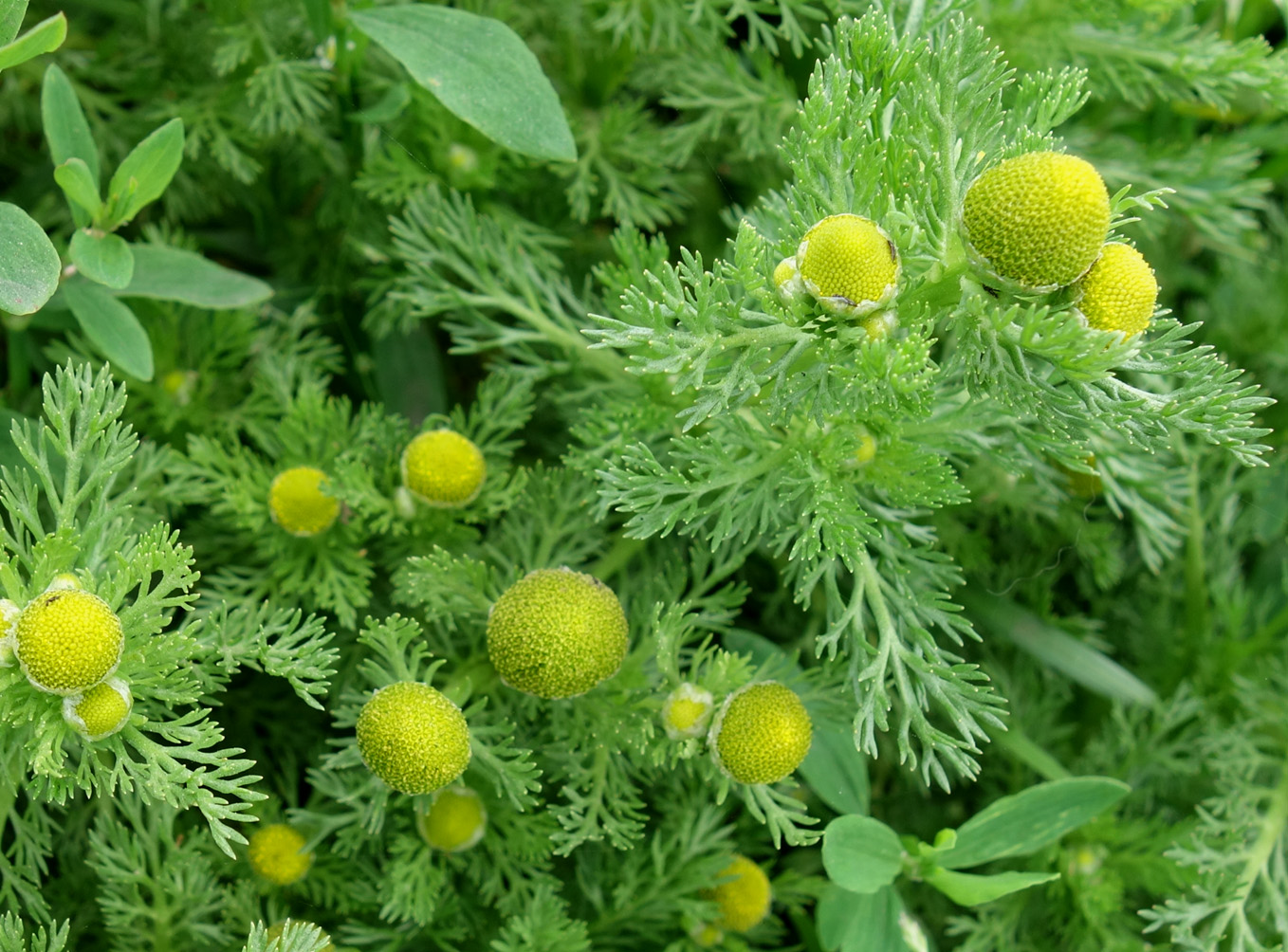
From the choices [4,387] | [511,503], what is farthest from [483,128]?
[4,387]

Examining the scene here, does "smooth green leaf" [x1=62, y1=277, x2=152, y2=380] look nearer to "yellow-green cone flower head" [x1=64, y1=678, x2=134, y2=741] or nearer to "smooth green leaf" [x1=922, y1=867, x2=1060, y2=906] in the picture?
"yellow-green cone flower head" [x1=64, y1=678, x2=134, y2=741]

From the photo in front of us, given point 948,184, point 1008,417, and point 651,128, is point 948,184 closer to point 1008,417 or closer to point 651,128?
point 1008,417

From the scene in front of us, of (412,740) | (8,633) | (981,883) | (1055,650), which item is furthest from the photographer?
(1055,650)

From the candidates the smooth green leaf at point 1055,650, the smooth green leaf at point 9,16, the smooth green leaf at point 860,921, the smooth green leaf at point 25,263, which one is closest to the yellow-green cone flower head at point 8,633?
the smooth green leaf at point 25,263

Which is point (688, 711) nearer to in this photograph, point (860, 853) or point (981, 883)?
point (860, 853)

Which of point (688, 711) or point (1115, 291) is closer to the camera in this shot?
point (1115, 291)

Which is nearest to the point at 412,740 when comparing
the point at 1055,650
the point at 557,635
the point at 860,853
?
the point at 557,635

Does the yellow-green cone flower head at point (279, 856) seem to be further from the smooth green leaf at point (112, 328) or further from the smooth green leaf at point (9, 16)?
the smooth green leaf at point (9, 16)

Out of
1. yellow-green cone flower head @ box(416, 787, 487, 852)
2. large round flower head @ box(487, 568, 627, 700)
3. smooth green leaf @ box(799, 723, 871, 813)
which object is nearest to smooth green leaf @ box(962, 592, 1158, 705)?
smooth green leaf @ box(799, 723, 871, 813)
